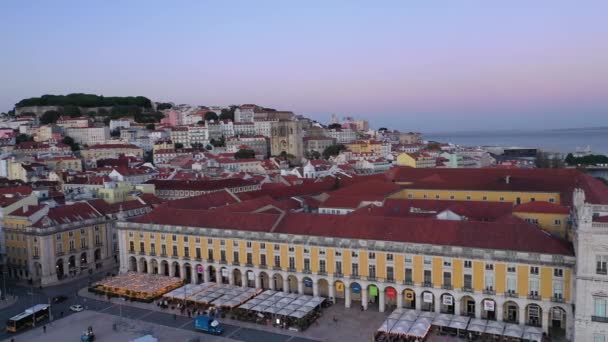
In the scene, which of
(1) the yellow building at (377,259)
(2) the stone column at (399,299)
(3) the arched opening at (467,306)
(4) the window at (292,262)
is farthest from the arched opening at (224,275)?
(3) the arched opening at (467,306)

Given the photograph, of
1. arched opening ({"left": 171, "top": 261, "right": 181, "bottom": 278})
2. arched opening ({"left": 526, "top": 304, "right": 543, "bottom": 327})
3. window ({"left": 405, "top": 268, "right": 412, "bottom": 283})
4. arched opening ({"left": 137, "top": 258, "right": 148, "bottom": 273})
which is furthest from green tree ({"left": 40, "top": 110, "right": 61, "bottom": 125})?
arched opening ({"left": 526, "top": 304, "right": 543, "bottom": 327})

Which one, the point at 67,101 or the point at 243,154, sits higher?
the point at 67,101

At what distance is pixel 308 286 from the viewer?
39.2 m

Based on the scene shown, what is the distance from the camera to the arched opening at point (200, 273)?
42947 millimetres

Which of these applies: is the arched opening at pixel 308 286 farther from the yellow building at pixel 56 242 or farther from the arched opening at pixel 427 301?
the yellow building at pixel 56 242

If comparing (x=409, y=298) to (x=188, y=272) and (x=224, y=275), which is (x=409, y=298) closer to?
(x=224, y=275)

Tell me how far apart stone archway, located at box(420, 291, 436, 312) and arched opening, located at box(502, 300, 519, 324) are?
167 inches

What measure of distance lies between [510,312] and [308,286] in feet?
44.9

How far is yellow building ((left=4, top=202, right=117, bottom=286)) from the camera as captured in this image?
46.3m

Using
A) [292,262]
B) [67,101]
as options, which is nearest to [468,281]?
[292,262]

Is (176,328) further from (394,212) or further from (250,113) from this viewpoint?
(250,113)

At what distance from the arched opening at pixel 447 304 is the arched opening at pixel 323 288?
8.32m

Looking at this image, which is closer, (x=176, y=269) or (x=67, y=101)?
(x=176, y=269)

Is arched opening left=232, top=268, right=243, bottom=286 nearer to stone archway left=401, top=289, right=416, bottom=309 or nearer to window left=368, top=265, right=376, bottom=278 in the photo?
window left=368, top=265, right=376, bottom=278
